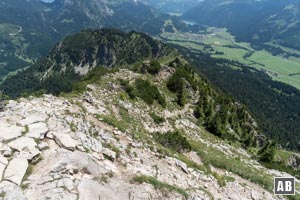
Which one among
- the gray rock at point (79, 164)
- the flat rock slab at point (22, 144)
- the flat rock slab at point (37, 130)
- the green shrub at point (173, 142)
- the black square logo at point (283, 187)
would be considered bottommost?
the black square logo at point (283, 187)

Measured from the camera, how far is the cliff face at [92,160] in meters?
28.7

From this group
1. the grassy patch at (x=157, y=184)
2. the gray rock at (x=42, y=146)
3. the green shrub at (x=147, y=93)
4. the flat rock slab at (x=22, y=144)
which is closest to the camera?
the flat rock slab at (x=22, y=144)

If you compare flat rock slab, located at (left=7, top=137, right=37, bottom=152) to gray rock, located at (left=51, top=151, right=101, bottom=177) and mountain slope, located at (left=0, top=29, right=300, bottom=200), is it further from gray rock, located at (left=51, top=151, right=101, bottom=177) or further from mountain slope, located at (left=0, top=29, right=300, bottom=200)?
gray rock, located at (left=51, top=151, right=101, bottom=177)

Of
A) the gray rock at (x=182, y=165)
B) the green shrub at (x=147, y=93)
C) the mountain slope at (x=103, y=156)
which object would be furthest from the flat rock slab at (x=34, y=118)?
the green shrub at (x=147, y=93)

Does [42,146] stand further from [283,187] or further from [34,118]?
[283,187]

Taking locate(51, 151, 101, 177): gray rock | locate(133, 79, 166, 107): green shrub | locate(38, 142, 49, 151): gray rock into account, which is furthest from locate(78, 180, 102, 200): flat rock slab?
locate(133, 79, 166, 107): green shrub

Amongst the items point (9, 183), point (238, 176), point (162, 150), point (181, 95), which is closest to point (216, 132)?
point (181, 95)


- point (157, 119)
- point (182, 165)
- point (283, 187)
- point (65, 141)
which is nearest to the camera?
point (65, 141)

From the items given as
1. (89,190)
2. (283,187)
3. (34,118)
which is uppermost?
(34,118)

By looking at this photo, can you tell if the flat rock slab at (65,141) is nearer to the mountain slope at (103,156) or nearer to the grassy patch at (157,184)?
the mountain slope at (103,156)

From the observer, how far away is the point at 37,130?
3478 cm

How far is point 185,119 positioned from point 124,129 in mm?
30357

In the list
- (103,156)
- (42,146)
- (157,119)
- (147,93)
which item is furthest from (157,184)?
(147,93)

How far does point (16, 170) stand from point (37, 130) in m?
6.66
